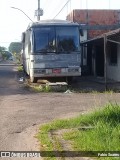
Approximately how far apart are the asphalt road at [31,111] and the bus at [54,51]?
3096 millimetres

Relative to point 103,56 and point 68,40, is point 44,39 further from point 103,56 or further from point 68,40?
point 103,56

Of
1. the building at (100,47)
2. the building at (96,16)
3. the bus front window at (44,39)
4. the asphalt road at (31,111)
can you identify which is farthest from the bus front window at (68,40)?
the building at (96,16)

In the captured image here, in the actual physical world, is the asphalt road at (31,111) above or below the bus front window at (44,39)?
below

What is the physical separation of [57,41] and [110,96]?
17.7 feet

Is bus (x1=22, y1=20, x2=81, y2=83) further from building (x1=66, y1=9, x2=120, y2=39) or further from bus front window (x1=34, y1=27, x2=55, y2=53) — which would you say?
building (x1=66, y1=9, x2=120, y2=39)

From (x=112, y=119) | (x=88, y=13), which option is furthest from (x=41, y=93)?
(x=88, y=13)

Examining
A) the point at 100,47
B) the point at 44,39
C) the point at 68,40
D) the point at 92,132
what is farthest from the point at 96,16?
the point at 92,132

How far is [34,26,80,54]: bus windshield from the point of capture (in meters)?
20.0

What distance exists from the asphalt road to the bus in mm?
3096

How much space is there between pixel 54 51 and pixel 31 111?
8137 millimetres

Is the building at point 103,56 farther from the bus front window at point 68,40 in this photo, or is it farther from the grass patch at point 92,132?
the grass patch at point 92,132

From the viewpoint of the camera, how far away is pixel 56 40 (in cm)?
2011

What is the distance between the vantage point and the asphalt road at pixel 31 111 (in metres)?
8.45

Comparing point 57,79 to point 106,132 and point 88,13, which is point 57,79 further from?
point 88,13
